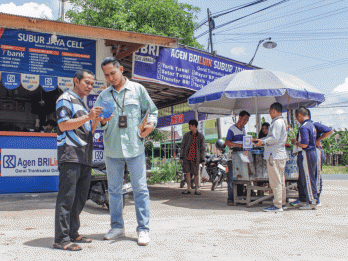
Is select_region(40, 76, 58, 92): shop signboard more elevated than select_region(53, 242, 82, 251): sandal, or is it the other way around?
select_region(40, 76, 58, 92): shop signboard

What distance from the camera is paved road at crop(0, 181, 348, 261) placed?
3322 millimetres

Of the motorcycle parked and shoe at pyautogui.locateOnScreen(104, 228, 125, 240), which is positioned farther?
the motorcycle parked

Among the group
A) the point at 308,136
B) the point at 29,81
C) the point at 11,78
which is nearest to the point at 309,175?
the point at 308,136

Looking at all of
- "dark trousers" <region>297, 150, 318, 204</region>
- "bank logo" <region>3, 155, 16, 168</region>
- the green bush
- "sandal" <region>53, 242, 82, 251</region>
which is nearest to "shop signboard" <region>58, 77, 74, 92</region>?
"bank logo" <region>3, 155, 16, 168</region>

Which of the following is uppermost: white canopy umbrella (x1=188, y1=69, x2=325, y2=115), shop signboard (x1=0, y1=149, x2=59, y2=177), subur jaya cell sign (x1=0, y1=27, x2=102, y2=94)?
subur jaya cell sign (x1=0, y1=27, x2=102, y2=94)

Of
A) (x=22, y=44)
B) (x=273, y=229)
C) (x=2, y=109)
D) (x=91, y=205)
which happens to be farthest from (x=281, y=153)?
(x=2, y=109)

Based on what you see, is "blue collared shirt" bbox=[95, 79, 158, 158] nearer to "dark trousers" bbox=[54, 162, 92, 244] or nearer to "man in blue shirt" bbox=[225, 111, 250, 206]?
"dark trousers" bbox=[54, 162, 92, 244]

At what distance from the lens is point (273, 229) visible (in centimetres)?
456

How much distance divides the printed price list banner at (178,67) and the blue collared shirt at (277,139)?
133 inches

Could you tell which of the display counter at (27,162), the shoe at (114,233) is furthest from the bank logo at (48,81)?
the shoe at (114,233)

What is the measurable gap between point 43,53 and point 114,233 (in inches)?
186

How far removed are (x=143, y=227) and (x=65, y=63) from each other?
4789mm

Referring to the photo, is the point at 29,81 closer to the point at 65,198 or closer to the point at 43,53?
the point at 43,53

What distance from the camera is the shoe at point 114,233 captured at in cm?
384
